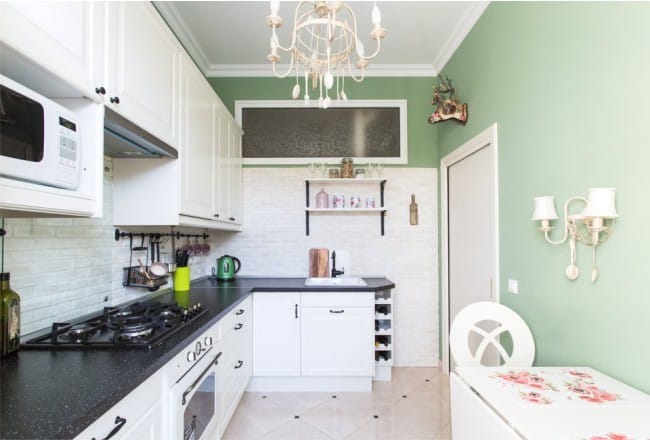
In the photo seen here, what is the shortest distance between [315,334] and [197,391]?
131cm

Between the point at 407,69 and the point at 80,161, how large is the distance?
10.4 ft

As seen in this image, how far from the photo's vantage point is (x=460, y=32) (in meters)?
2.71

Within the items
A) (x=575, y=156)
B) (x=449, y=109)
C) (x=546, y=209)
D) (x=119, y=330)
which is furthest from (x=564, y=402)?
(x=449, y=109)

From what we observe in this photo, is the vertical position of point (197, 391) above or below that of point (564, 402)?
below

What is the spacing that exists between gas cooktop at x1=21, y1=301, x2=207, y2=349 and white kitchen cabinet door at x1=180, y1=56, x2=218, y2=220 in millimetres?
641

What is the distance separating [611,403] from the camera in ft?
3.54

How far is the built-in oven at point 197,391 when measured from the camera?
134 centimetres

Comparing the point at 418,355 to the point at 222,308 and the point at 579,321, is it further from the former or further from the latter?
the point at 222,308

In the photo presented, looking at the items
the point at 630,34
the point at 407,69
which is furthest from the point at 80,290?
the point at 407,69

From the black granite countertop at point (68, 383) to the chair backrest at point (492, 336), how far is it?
1392mm

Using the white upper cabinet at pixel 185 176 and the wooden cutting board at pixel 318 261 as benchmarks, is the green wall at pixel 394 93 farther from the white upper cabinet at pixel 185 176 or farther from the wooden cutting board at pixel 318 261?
the wooden cutting board at pixel 318 261

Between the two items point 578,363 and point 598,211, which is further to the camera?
point 578,363

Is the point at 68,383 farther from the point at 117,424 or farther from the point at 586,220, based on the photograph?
the point at 586,220

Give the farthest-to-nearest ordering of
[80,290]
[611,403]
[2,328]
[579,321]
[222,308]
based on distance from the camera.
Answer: [222,308] < [80,290] < [579,321] < [2,328] < [611,403]
